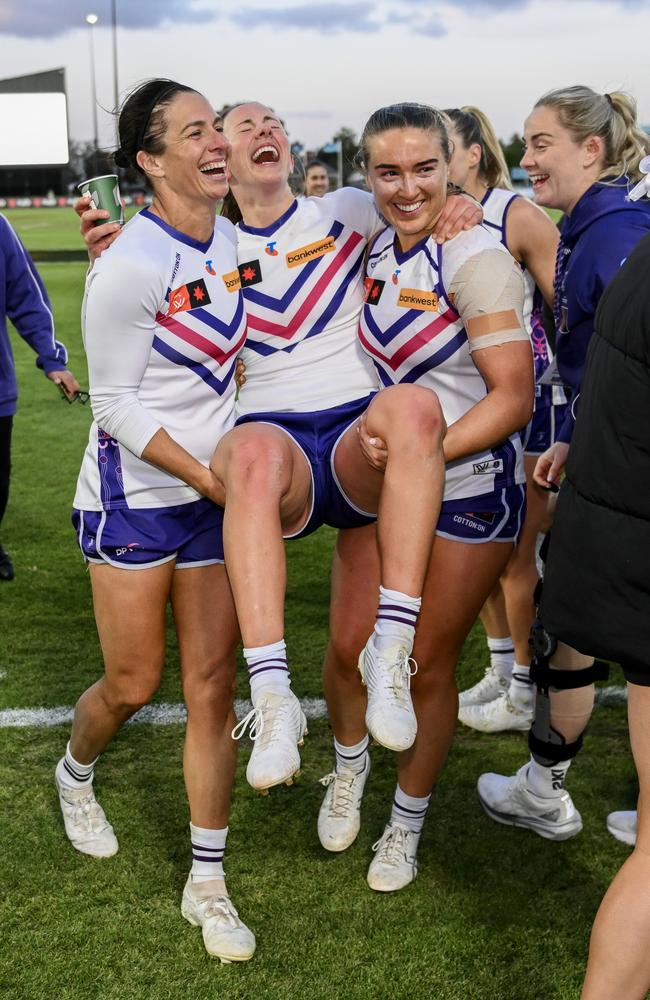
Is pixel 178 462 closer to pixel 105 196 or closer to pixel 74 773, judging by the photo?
pixel 105 196

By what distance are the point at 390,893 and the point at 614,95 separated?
2616 millimetres

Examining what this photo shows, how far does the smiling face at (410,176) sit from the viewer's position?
3215 millimetres

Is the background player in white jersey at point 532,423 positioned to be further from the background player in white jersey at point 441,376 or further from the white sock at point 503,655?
the background player in white jersey at point 441,376

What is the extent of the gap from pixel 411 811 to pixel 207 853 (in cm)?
66

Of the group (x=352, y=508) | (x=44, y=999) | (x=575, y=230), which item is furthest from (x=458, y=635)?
(x=44, y=999)

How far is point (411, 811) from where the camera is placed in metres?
3.52

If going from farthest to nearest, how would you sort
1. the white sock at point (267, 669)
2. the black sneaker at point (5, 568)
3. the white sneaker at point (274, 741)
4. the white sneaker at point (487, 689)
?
the black sneaker at point (5, 568), the white sneaker at point (487, 689), the white sock at point (267, 669), the white sneaker at point (274, 741)

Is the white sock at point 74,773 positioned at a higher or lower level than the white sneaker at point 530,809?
higher

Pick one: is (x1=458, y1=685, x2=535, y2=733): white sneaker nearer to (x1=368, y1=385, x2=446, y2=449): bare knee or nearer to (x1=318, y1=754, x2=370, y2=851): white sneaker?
(x1=318, y1=754, x2=370, y2=851): white sneaker

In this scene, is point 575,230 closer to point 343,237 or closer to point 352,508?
point 343,237

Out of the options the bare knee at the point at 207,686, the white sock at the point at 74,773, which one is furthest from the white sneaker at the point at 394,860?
the white sock at the point at 74,773

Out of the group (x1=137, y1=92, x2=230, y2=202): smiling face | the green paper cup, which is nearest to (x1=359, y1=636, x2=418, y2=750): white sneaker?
(x1=137, y1=92, x2=230, y2=202): smiling face

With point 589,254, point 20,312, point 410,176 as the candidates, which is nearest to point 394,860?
point 589,254

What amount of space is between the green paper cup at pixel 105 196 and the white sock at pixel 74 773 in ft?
5.45
